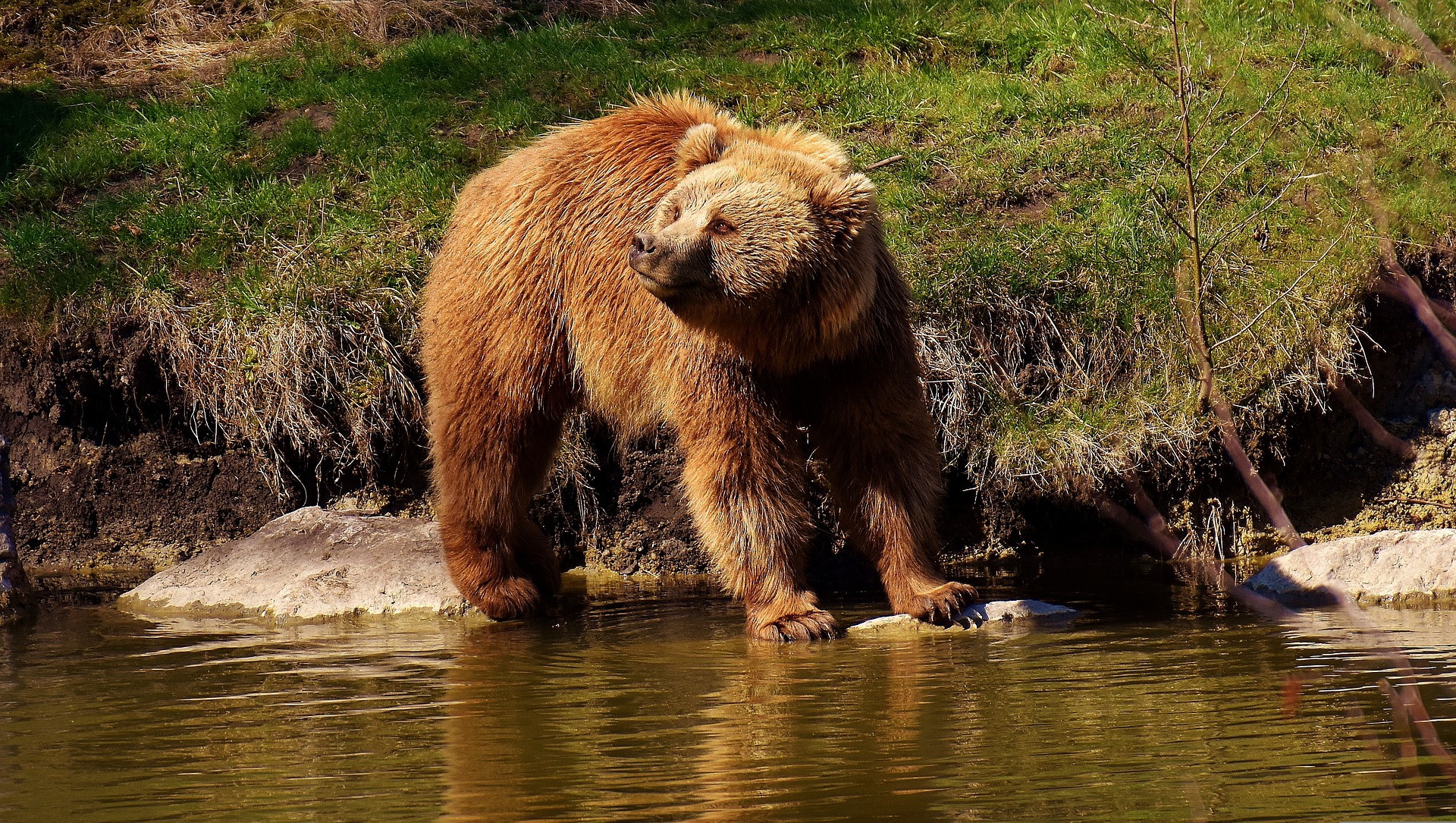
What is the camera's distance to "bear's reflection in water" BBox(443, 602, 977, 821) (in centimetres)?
326

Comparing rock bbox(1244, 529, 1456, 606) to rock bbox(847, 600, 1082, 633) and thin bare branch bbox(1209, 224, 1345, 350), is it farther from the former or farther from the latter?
thin bare branch bbox(1209, 224, 1345, 350)

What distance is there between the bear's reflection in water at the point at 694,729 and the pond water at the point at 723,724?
0.04 feet

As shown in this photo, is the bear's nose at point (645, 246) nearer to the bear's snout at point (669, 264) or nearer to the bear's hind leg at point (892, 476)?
the bear's snout at point (669, 264)

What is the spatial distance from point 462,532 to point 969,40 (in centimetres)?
572

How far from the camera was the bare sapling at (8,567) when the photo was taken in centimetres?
629

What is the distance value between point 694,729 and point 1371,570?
3209 millimetres

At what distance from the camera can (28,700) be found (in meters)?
4.57

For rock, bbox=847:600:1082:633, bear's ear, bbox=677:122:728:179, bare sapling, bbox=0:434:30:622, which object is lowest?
rock, bbox=847:600:1082:633

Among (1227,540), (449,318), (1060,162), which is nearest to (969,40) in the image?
(1060,162)

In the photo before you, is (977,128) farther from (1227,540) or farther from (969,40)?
(1227,540)

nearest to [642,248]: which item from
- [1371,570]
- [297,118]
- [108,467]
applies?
[1371,570]

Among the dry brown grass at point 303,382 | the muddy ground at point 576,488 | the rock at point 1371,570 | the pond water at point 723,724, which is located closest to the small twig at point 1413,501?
the muddy ground at point 576,488

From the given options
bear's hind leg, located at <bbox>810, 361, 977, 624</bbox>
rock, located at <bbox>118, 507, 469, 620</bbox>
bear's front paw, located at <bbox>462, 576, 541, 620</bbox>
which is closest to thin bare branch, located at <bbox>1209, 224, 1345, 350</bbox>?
bear's hind leg, located at <bbox>810, 361, 977, 624</bbox>

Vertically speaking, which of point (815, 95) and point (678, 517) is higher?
point (815, 95)
